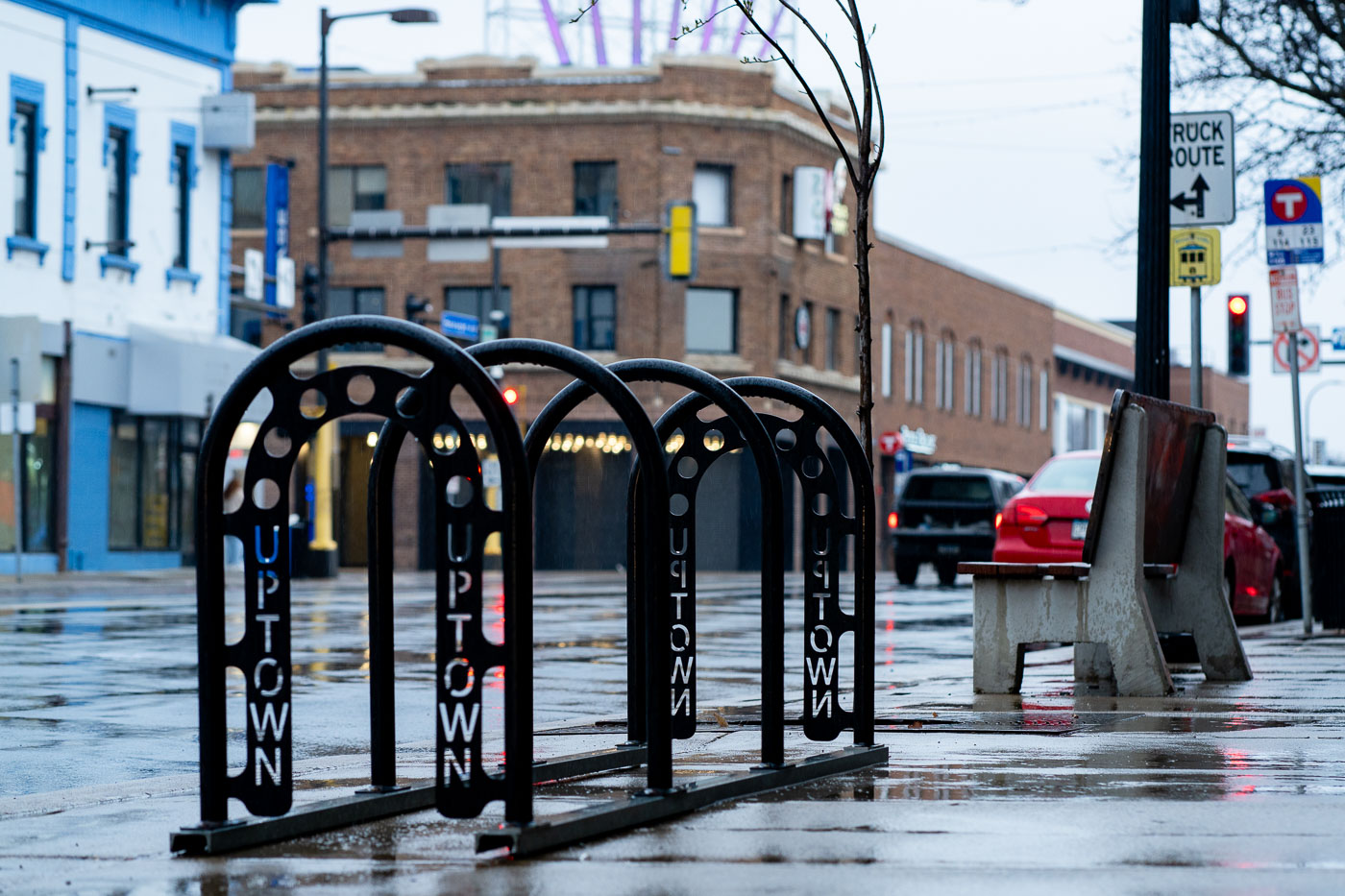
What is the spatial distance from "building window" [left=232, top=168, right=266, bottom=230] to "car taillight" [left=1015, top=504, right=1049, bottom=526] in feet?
115

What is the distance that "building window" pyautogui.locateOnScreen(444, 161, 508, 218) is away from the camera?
4981 cm

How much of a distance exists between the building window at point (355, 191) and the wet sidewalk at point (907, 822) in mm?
40472

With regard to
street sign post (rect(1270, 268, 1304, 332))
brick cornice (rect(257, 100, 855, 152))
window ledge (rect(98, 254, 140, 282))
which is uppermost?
brick cornice (rect(257, 100, 855, 152))

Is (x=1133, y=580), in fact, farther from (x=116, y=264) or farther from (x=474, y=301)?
(x=474, y=301)

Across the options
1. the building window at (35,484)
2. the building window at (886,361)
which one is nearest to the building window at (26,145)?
the building window at (35,484)

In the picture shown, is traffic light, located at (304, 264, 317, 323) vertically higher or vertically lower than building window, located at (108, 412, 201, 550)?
higher

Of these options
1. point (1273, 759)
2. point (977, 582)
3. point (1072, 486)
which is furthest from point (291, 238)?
point (1273, 759)

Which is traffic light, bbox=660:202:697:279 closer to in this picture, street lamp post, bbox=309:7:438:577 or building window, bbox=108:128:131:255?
street lamp post, bbox=309:7:438:577

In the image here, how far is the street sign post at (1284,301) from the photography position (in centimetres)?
1730

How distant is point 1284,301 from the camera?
1734 centimetres

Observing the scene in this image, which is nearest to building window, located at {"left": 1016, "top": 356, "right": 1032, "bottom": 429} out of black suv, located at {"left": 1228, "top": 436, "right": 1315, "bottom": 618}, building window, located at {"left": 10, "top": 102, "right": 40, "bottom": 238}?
building window, located at {"left": 10, "top": 102, "right": 40, "bottom": 238}

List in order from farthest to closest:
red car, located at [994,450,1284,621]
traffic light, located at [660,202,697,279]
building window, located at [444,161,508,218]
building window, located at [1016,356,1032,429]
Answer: building window, located at [1016,356,1032,429]
building window, located at [444,161,508,218]
traffic light, located at [660,202,697,279]
red car, located at [994,450,1284,621]

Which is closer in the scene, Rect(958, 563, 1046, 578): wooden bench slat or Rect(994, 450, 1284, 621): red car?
Rect(958, 563, 1046, 578): wooden bench slat

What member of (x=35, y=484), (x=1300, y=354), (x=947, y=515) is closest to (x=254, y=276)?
(x=35, y=484)
